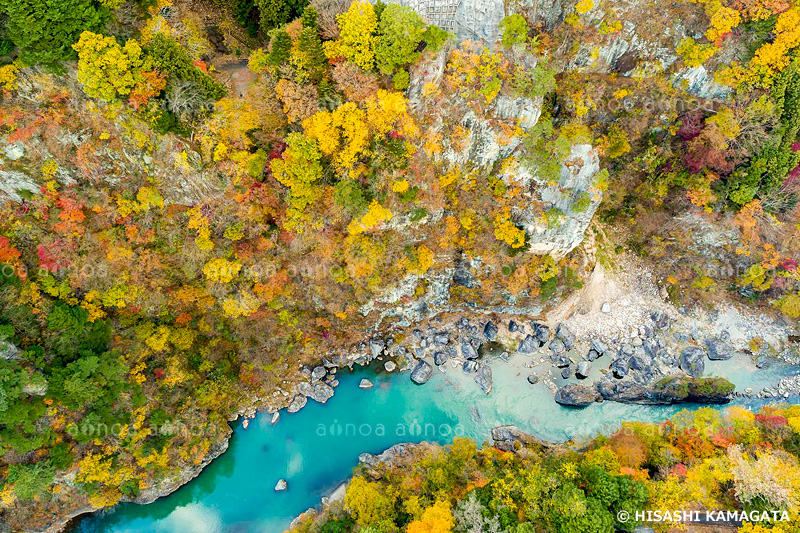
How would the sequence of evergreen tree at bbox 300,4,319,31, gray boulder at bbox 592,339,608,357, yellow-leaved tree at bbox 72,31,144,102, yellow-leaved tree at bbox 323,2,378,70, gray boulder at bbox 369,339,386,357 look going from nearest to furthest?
yellow-leaved tree at bbox 72,31,144,102
yellow-leaved tree at bbox 323,2,378,70
evergreen tree at bbox 300,4,319,31
gray boulder at bbox 369,339,386,357
gray boulder at bbox 592,339,608,357

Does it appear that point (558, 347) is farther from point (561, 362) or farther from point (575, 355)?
point (575, 355)

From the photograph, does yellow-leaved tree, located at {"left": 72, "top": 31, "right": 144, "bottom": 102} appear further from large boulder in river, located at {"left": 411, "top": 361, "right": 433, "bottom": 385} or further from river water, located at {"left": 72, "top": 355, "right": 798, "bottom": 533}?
large boulder in river, located at {"left": 411, "top": 361, "right": 433, "bottom": 385}

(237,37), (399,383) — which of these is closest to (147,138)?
(237,37)

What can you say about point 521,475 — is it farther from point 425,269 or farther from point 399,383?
point 425,269

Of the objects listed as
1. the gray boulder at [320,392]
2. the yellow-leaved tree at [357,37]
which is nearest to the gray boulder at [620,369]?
the gray boulder at [320,392]

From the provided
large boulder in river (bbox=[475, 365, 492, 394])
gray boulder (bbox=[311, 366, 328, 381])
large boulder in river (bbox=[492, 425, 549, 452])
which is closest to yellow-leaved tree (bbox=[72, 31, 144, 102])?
gray boulder (bbox=[311, 366, 328, 381])

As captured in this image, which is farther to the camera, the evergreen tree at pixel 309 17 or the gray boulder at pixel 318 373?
the gray boulder at pixel 318 373

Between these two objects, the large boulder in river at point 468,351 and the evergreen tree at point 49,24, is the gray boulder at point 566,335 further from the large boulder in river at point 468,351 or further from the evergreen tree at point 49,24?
the evergreen tree at point 49,24

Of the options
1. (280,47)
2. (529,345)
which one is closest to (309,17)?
(280,47)
